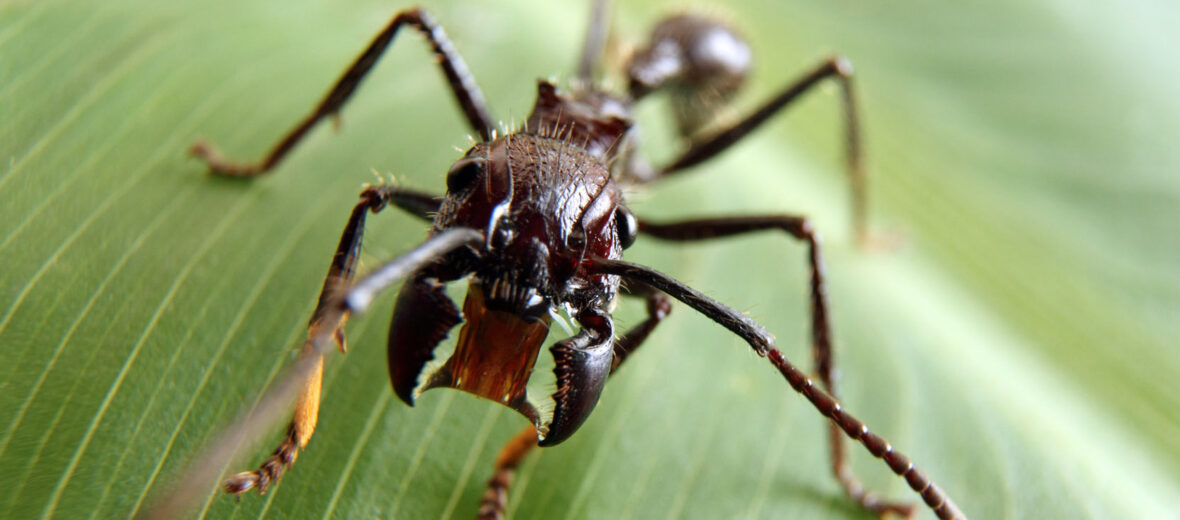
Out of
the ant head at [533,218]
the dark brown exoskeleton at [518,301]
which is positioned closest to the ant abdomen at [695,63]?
the dark brown exoskeleton at [518,301]

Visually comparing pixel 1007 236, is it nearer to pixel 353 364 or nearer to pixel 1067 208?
pixel 1067 208

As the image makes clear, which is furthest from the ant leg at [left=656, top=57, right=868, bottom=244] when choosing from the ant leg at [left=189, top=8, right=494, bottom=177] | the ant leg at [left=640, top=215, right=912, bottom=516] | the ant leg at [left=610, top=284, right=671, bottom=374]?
the ant leg at [left=610, top=284, right=671, bottom=374]

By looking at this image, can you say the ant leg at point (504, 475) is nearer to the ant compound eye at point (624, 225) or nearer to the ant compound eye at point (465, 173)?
the ant compound eye at point (624, 225)

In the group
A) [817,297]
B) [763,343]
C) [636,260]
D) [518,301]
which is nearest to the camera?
[518,301]

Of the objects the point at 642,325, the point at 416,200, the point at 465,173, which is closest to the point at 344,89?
the point at 416,200

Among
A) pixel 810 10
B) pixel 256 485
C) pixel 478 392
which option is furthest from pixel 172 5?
pixel 810 10

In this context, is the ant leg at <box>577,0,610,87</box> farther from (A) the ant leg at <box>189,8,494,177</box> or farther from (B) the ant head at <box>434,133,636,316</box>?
(B) the ant head at <box>434,133,636,316</box>

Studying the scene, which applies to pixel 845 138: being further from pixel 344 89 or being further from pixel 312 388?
pixel 312 388
